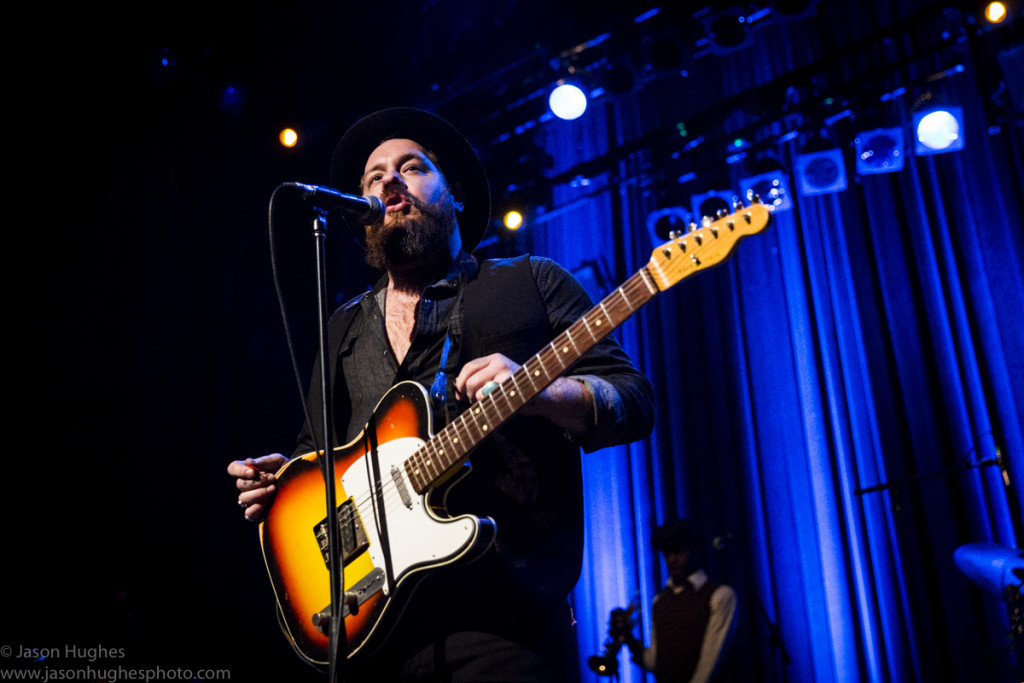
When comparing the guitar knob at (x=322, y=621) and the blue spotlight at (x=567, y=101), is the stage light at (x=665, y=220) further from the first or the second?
the guitar knob at (x=322, y=621)

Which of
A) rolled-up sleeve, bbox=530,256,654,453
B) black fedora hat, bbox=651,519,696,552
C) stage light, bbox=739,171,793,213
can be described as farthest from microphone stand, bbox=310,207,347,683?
stage light, bbox=739,171,793,213

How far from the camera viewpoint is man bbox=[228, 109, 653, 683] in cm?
193

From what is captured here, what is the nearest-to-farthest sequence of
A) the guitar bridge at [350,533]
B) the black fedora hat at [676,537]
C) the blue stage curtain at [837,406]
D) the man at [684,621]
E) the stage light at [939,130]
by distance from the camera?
the guitar bridge at [350,533] < the man at [684,621] < the blue stage curtain at [837,406] < the black fedora hat at [676,537] < the stage light at [939,130]

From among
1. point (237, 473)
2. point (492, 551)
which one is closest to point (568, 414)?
point (492, 551)

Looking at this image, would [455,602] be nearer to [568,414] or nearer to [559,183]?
[568,414]

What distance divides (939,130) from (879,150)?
1.46ft

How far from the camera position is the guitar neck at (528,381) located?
1891 mm

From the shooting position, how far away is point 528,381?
191cm

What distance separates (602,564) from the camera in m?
6.86

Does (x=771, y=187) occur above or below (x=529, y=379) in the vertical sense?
above

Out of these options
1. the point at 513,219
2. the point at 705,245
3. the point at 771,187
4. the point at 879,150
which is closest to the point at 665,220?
the point at 771,187

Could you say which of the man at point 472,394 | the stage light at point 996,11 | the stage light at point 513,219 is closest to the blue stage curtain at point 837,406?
the stage light at point 996,11

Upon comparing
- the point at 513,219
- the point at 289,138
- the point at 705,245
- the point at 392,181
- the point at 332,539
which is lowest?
the point at 332,539

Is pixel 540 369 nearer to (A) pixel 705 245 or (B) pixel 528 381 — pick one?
(B) pixel 528 381
